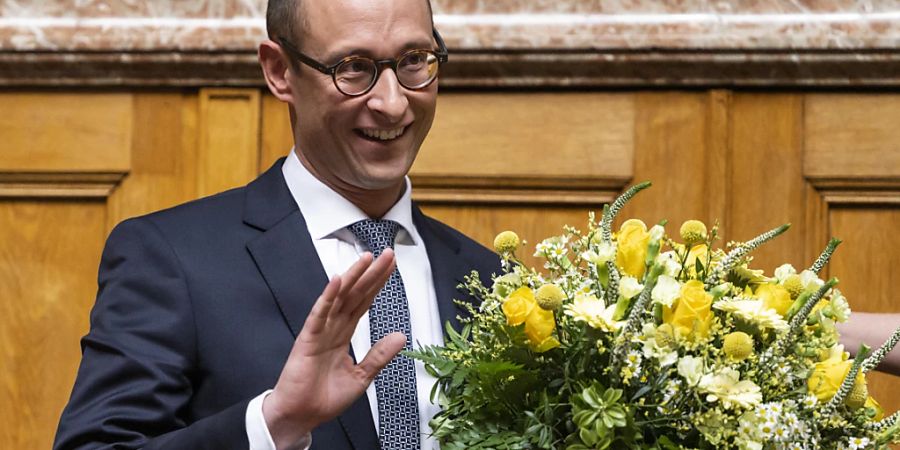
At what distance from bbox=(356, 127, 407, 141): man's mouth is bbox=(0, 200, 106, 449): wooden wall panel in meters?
0.87

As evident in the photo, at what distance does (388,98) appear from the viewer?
1.68 metres

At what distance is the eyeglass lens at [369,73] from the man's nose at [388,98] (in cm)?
1

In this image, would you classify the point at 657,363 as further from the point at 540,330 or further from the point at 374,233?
the point at 374,233

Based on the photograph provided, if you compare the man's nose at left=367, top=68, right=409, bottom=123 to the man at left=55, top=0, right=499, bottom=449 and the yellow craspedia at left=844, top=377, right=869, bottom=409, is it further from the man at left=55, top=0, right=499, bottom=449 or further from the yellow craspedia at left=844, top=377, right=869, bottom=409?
the yellow craspedia at left=844, top=377, right=869, bottom=409

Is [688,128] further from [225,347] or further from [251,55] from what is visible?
[225,347]

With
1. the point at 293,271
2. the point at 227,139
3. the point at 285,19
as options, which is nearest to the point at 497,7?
the point at 227,139

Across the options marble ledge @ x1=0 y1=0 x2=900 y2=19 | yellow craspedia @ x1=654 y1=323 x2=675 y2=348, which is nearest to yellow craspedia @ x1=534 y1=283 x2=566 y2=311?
yellow craspedia @ x1=654 y1=323 x2=675 y2=348

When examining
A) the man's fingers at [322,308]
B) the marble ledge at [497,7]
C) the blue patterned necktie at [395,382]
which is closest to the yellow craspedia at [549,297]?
the man's fingers at [322,308]

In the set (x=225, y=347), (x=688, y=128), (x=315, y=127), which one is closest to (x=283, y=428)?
(x=225, y=347)

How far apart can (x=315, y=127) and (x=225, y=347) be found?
1.07ft

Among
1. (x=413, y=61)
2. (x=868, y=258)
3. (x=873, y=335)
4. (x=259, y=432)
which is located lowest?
(x=259, y=432)

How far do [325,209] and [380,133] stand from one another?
5.5 inches

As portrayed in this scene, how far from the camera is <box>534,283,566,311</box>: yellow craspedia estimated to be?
4.51 feet

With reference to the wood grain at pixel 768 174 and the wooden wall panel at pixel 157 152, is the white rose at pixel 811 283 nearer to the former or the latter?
the wood grain at pixel 768 174
